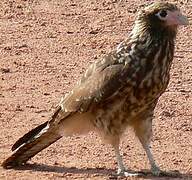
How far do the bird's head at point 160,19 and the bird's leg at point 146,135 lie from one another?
2.60 feet

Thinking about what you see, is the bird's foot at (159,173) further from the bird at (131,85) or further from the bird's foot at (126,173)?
the bird's foot at (126,173)

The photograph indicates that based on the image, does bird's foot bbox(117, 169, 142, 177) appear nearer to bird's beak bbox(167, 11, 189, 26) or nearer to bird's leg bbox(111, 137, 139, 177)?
bird's leg bbox(111, 137, 139, 177)

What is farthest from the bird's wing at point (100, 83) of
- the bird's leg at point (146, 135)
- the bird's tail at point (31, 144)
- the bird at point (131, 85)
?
the bird's leg at point (146, 135)

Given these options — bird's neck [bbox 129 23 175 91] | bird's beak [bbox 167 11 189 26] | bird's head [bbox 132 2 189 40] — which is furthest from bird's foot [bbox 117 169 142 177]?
bird's beak [bbox 167 11 189 26]

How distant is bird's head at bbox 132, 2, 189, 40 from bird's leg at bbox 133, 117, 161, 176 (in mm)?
793

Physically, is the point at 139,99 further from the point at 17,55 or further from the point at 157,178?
the point at 17,55

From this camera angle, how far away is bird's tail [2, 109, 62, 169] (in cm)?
873

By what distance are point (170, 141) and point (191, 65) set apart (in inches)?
102

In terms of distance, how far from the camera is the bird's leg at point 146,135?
8461 millimetres

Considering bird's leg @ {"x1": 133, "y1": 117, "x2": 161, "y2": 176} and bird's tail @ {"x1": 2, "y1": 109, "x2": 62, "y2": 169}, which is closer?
bird's leg @ {"x1": 133, "y1": 117, "x2": 161, "y2": 176}

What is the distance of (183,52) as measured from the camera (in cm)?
1241

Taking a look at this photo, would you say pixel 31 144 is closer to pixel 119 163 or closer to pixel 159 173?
pixel 119 163

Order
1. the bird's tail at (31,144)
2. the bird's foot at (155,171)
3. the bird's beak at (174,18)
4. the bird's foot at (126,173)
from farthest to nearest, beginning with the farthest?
the bird's tail at (31,144) < the bird's foot at (155,171) < the bird's foot at (126,173) < the bird's beak at (174,18)

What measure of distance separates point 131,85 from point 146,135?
23.8 inches
